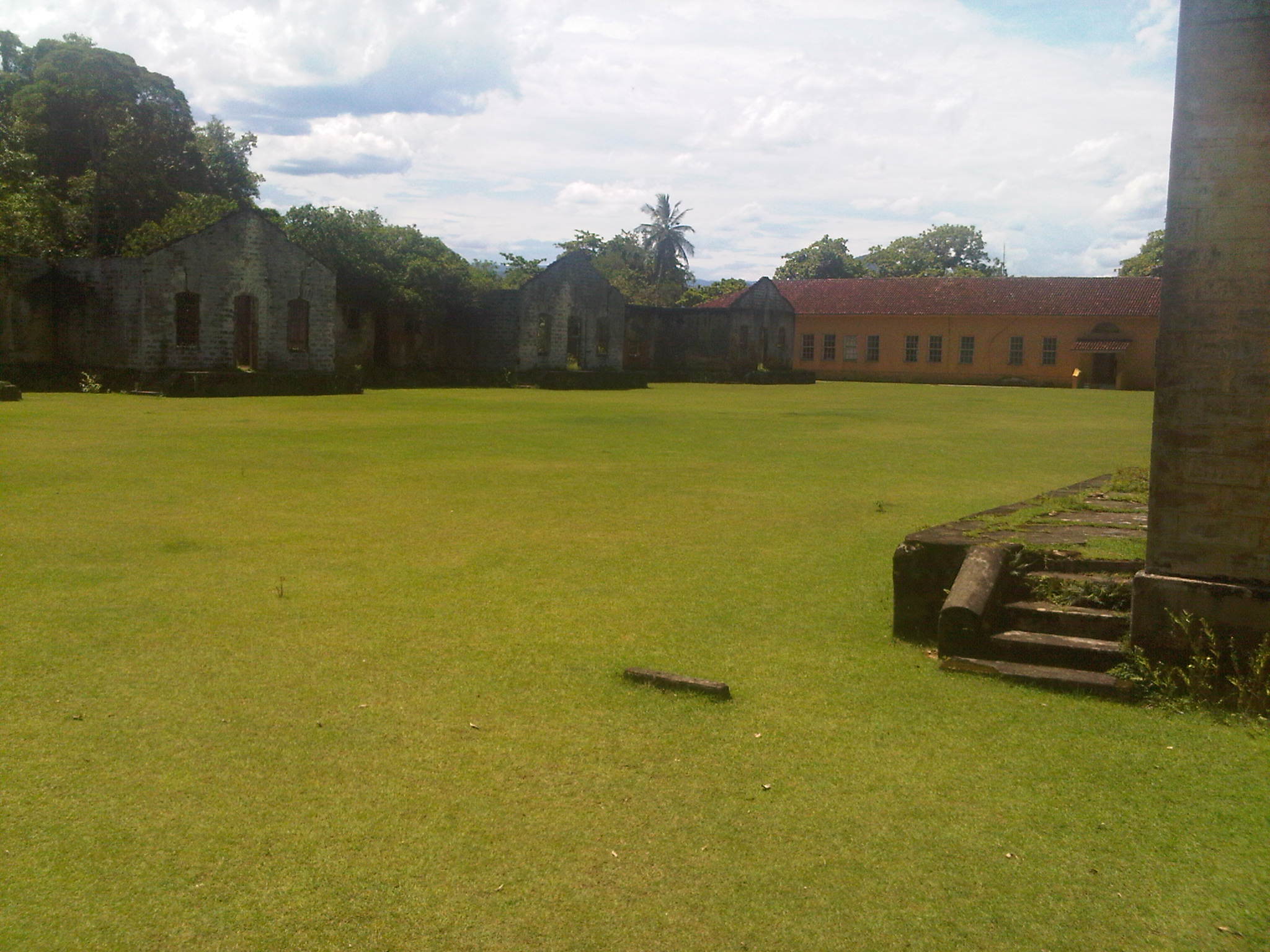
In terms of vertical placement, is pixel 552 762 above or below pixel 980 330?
below

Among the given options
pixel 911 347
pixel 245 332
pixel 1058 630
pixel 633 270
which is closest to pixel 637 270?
pixel 633 270

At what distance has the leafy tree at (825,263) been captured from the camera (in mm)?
66875

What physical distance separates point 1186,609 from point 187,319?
26.0m

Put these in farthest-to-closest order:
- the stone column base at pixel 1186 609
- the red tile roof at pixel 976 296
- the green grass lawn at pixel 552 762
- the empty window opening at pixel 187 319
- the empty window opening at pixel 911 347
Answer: the empty window opening at pixel 911 347 → the red tile roof at pixel 976 296 → the empty window opening at pixel 187 319 → the stone column base at pixel 1186 609 → the green grass lawn at pixel 552 762

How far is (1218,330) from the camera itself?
14.0ft

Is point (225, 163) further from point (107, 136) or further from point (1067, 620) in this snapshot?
point (1067, 620)

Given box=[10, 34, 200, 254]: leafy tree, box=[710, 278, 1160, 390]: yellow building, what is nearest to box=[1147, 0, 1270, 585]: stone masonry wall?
box=[10, 34, 200, 254]: leafy tree

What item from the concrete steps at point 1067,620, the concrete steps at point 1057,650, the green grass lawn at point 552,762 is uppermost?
the concrete steps at point 1067,620

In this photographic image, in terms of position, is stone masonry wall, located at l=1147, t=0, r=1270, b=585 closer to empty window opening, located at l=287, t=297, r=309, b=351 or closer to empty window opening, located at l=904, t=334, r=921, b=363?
empty window opening, located at l=287, t=297, r=309, b=351

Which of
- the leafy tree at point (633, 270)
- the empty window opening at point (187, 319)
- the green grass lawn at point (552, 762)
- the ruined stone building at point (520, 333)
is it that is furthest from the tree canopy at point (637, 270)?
the green grass lawn at point (552, 762)

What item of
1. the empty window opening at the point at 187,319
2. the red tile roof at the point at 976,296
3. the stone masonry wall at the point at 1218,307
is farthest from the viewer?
the red tile roof at the point at 976,296

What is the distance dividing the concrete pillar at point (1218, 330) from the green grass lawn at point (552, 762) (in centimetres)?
66

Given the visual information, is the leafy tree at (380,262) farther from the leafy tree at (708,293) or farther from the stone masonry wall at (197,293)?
the leafy tree at (708,293)

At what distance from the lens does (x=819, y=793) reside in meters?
3.57
